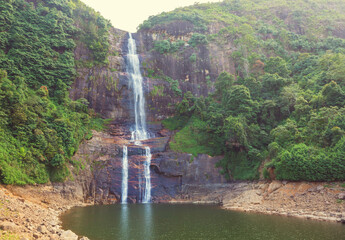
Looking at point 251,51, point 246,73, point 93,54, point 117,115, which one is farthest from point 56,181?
point 251,51

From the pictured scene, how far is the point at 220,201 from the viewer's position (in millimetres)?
31625

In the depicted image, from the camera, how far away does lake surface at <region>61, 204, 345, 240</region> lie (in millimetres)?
15352

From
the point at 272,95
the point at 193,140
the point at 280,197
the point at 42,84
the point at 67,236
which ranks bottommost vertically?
the point at 280,197

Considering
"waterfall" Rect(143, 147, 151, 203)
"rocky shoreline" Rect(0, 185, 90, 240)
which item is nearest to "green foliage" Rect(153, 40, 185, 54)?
"waterfall" Rect(143, 147, 151, 203)

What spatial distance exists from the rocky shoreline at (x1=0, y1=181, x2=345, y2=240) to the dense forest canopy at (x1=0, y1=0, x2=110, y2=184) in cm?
239

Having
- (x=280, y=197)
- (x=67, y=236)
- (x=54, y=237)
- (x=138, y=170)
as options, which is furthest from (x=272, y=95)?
(x=54, y=237)

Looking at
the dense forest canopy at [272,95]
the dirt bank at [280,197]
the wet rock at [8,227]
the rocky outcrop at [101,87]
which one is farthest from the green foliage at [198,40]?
the wet rock at [8,227]

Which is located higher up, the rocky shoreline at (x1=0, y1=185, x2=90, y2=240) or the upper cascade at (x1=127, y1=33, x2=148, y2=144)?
the upper cascade at (x1=127, y1=33, x2=148, y2=144)

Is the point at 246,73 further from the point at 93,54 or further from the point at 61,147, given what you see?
the point at 61,147

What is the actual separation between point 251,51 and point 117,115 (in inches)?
1213

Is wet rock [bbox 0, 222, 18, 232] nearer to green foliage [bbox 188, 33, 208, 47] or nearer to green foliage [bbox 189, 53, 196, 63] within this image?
green foliage [bbox 189, 53, 196, 63]

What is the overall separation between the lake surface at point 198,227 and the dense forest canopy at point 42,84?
7470 millimetres

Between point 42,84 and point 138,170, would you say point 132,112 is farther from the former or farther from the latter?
point 42,84

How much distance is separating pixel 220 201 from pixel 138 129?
19.1 meters
